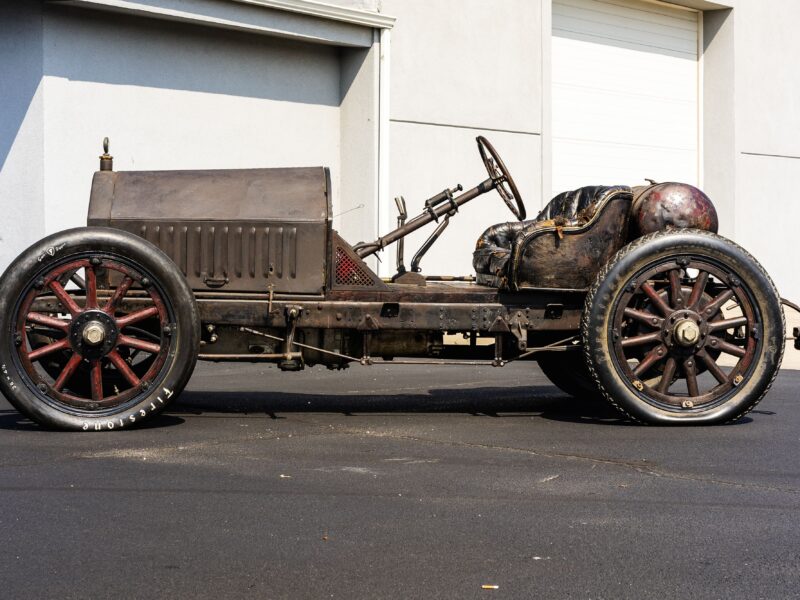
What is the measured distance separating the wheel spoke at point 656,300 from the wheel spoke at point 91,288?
3.01 meters

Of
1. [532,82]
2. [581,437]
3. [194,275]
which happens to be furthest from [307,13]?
[581,437]

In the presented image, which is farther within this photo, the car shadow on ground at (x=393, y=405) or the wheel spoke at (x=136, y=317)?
the car shadow on ground at (x=393, y=405)

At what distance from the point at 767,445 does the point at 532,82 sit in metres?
9.72

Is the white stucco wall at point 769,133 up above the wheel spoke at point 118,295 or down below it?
above

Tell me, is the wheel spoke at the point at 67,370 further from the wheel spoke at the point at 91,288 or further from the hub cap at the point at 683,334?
the hub cap at the point at 683,334

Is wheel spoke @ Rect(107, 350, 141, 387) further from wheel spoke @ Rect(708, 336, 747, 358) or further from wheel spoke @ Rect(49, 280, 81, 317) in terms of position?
wheel spoke @ Rect(708, 336, 747, 358)

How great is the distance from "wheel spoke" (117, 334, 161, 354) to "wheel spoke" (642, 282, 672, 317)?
271cm

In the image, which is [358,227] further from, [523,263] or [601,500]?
[601,500]

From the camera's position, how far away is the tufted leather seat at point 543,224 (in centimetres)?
688

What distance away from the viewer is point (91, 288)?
20.4 feet

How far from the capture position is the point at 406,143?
1401 centimetres

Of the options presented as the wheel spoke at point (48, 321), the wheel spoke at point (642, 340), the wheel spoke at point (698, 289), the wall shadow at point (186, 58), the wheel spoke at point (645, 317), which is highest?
the wall shadow at point (186, 58)

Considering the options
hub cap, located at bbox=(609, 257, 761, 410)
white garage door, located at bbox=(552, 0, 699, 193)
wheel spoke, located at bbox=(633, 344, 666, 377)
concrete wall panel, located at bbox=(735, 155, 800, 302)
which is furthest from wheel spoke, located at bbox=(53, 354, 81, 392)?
concrete wall panel, located at bbox=(735, 155, 800, 302)

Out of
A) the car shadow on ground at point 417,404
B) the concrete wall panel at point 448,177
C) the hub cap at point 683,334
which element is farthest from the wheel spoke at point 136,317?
the concrete wall panel at point 448,177
